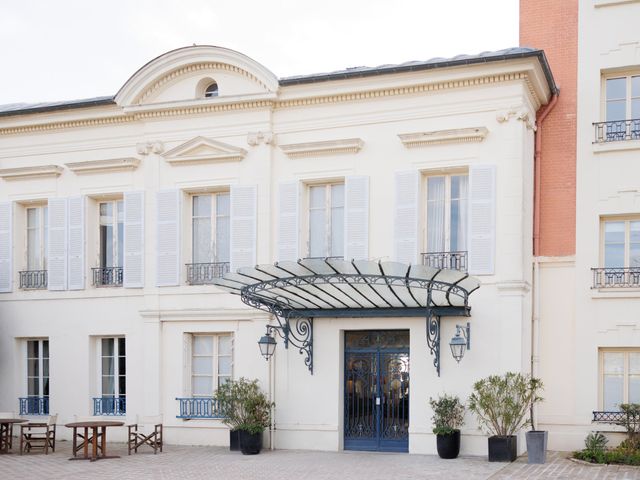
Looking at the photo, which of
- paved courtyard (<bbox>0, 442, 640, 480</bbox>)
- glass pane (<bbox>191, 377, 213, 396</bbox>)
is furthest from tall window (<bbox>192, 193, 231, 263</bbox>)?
paved courtyard (<bbox>0, 442, 640, 480</bbox>)

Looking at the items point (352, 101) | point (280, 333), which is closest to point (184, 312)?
point (280, 333)

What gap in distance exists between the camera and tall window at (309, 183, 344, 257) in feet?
60.6

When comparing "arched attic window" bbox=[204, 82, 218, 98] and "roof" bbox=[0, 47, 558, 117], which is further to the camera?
"arched attic window" bbox=[204, 82, 218, 98]

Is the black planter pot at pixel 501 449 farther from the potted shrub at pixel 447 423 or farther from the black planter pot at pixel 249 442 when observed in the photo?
the black planter pot at pixel 249 442

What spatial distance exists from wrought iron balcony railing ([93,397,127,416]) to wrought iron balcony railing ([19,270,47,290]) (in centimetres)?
289

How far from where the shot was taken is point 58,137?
68.4 ft

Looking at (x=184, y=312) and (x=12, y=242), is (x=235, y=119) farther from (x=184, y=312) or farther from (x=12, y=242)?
(x=12, y=242)

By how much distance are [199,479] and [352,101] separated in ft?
25.9

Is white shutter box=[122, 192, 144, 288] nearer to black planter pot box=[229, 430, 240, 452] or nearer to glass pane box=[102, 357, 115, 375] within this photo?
glass pane box=[102, 357, 115, 375]

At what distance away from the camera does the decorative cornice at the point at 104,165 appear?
65.2 ft

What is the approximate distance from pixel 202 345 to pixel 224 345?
20.2 inches

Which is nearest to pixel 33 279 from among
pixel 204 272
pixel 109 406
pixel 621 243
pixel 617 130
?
pixel 109 406

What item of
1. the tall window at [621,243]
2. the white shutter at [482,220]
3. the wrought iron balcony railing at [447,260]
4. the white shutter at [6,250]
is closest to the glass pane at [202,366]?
the white shutter at [6,250]

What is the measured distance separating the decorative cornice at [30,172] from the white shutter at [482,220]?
9.23 m
